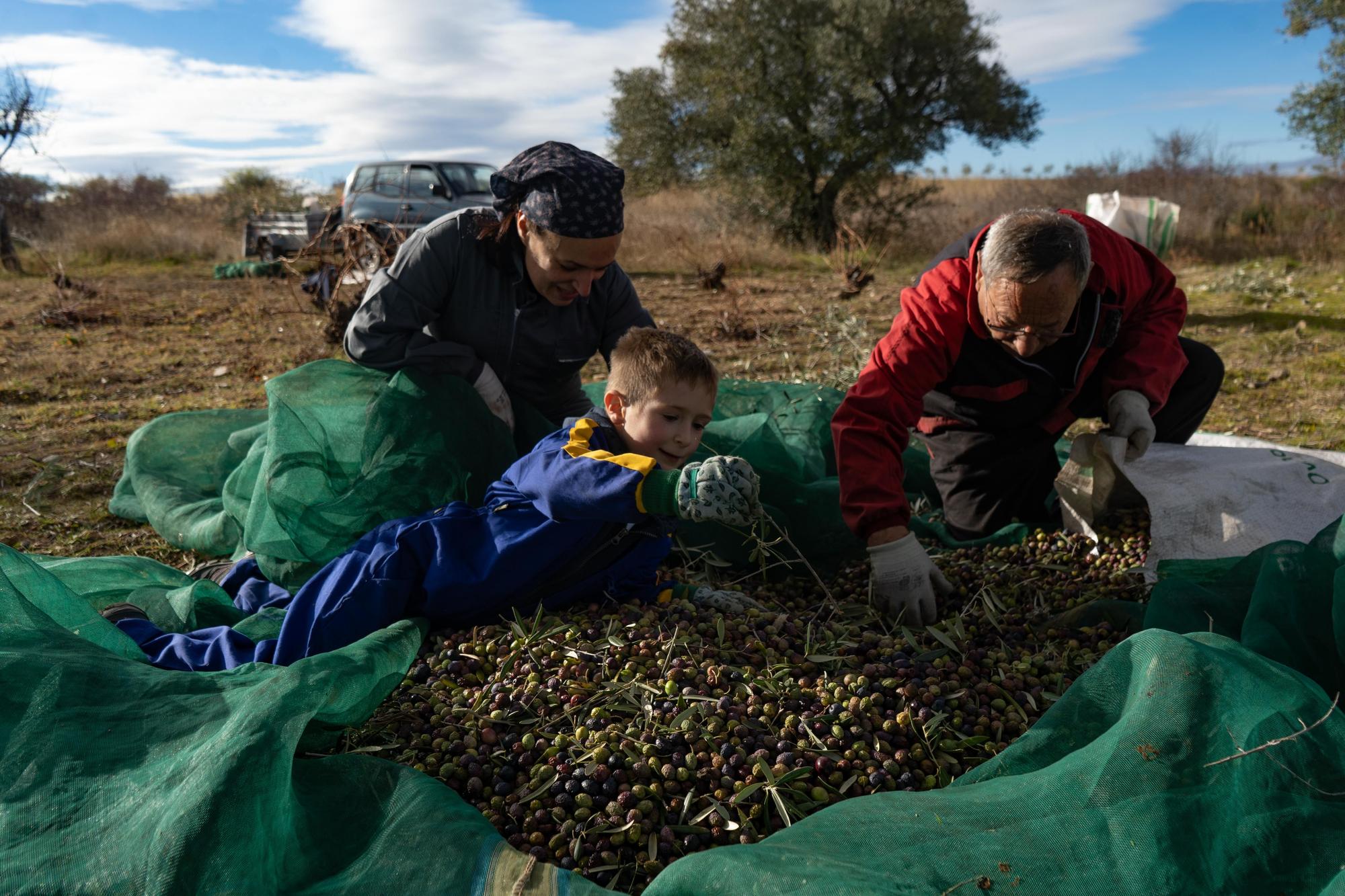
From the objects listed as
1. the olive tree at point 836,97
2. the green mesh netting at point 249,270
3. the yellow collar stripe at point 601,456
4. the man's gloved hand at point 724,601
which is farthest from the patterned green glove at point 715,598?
the olive tree at point 836,97

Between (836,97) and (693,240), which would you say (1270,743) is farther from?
(836,97)

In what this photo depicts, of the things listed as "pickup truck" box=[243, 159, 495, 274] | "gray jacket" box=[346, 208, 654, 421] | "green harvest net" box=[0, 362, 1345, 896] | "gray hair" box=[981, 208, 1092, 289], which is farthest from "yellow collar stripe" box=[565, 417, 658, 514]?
"pickup truck" box=[243, 159, 495, 274]

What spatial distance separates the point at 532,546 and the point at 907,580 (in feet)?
3.45

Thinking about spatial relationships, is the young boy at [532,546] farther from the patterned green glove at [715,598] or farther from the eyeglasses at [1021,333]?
the eyeglasses at [1021,333]

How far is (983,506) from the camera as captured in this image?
3.39 meters

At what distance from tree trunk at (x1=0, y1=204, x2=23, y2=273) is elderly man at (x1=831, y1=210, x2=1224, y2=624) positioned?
13933mm

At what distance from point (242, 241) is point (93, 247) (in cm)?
218

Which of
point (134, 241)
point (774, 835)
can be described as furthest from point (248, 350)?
point (134, 241)

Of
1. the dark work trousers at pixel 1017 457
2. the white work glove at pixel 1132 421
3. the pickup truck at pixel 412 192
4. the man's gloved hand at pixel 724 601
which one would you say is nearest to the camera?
the man's gloved hand at pixel 724 601

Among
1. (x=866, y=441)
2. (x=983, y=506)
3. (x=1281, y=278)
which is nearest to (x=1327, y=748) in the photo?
(x=866, y=441)

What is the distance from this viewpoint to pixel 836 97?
1508cm

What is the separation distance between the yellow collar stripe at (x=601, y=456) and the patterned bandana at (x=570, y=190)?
0.68 metres

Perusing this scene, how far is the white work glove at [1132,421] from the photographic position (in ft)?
9.88

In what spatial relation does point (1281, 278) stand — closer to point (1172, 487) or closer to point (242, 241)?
point (1172, 487)
